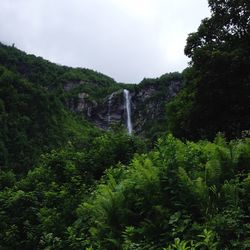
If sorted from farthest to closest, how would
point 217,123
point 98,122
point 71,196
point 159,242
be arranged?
point 98,122 < point 217,123 < point 71,196 < point 159,242

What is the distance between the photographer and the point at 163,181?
8.18m

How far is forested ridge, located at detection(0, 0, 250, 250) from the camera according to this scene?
291 inches

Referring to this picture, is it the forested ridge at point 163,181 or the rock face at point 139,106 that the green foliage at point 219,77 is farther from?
the rock face at point 139,106

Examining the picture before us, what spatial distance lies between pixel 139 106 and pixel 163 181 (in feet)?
570

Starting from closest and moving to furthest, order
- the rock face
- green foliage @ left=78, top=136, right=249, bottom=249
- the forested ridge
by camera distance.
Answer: green foliage @ left=78, top=136, right=249, bottom=249 < the forested ridge < the rock face

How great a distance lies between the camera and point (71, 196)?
12.4 metres

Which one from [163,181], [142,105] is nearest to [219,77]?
[163,181]

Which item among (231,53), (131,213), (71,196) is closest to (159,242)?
(131,213)

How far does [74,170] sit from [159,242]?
6.85 metres

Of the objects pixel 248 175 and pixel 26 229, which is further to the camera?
pixel 26 229

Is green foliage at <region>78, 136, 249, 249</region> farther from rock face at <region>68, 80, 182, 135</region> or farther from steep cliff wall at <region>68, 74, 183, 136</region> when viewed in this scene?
rock face at <region>68, 80, 182, 135</region>

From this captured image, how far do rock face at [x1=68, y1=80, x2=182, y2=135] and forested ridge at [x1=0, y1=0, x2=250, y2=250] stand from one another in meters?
124

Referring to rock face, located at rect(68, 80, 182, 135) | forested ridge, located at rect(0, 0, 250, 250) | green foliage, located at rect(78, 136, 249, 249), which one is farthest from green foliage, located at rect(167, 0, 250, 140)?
rock face, located at rect(68, 80, 182, 135)

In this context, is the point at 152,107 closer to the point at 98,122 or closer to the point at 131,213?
the point at 98,122
